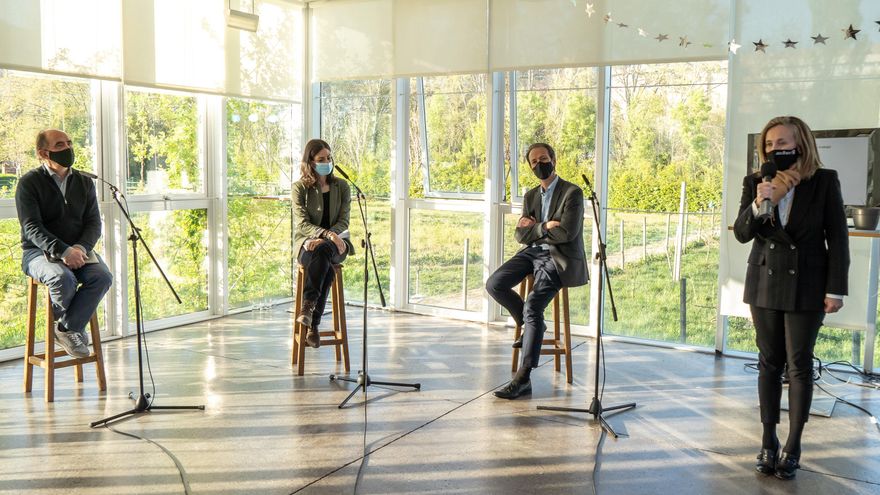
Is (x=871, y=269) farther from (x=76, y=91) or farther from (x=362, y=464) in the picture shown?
(x=76, y=91)

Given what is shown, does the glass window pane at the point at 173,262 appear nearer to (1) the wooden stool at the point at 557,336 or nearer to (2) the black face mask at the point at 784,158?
(1) the wooden stool at the point at 557,336

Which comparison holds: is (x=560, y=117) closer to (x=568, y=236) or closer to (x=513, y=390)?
(x=568, y=236)

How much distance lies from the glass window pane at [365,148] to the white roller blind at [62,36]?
83.2 inches

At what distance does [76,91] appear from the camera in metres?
5.21

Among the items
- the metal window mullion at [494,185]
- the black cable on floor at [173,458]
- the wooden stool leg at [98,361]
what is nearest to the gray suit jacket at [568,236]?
the metal window mullion at [494,185]

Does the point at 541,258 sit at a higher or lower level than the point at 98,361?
higher

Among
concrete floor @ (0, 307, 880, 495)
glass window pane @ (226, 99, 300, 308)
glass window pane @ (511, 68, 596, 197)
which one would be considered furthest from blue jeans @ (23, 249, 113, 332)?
glass window pane @ (511, 68, 596, 197)

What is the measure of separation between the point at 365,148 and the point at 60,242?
309 centimetres

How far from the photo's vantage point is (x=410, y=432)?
3.70 metres

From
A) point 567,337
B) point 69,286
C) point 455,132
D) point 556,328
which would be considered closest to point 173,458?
point 69,286


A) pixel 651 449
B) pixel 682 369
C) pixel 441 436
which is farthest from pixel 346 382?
pixel 682 369

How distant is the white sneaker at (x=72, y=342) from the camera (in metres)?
Answer: 4.21

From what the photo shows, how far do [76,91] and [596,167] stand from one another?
364 centimetres

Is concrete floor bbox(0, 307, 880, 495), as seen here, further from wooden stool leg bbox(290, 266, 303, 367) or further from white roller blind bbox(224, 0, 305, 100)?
white roller blind bbox(224, 0, 305, 100)
